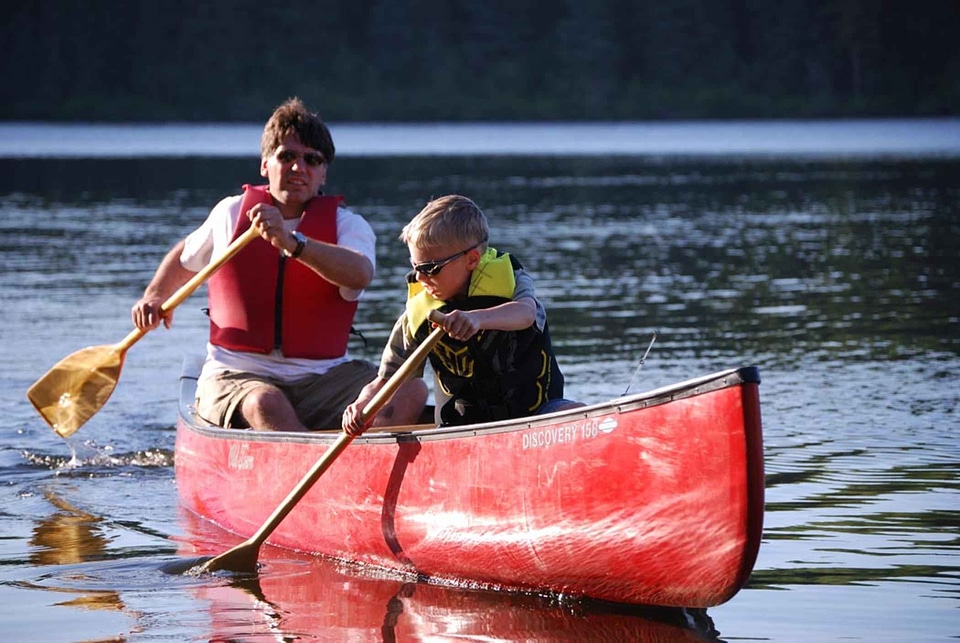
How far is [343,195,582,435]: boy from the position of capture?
5258 millimetres

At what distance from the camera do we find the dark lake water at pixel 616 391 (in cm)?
527

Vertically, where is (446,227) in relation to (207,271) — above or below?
above

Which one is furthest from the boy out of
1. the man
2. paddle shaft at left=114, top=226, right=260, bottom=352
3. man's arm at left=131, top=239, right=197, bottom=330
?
man's arm at left=131, top=239, right=197, bottom=330

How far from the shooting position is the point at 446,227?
525 cm

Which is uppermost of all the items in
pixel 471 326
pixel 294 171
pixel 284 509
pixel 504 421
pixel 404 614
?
pixel 294 171

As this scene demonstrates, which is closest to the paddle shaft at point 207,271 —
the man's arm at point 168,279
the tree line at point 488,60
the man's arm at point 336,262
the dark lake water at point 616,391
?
the man's arm at point 168,279

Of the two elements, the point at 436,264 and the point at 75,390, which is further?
the point at 75,390

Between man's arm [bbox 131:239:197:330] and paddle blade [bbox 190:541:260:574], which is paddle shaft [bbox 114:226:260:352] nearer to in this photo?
man's arm [bbox 131:239:197:330]

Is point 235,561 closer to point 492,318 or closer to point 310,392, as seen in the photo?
point 310,392

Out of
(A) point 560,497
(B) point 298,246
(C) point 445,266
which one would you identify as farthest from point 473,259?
(B) point 298,246

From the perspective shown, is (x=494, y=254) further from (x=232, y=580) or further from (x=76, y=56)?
(x=76, y=56)

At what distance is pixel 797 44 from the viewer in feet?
212

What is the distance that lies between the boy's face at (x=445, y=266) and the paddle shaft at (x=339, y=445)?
16 cm

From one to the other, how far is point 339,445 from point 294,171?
128 cm
